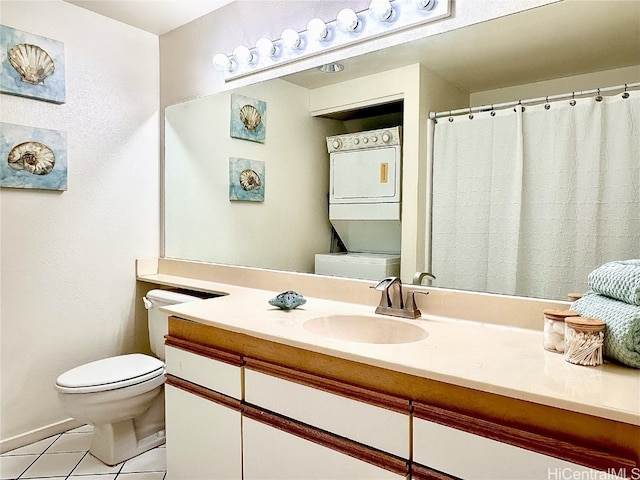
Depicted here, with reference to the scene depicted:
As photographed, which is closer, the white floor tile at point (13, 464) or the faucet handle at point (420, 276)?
the faucet handle at point (420, 276)

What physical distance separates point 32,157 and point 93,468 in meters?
1.43

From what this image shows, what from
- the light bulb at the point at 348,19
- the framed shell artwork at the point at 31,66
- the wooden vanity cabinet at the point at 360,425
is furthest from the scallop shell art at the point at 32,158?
the light bulb at the point at 348,19

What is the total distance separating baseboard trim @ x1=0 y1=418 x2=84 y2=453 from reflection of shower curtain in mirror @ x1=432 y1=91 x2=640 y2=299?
202 cm

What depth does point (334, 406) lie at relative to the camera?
1088 millimetres

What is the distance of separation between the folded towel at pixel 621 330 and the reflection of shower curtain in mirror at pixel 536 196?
30 centimetres

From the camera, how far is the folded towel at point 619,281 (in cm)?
90

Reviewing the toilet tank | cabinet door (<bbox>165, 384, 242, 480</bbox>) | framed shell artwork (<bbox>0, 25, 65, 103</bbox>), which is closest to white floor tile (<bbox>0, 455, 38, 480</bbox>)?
the toilet tank

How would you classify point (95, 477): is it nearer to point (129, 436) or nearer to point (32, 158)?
point (129, 436)

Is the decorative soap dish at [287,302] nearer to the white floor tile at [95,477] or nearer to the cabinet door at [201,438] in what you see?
the cabinet door at [201,438]

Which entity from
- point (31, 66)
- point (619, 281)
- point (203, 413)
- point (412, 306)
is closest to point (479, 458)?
point (619, 281)

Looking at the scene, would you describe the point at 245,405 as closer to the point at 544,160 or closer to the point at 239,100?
the point at 544,160

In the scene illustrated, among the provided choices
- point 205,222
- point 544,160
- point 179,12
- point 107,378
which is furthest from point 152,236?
point 544,160

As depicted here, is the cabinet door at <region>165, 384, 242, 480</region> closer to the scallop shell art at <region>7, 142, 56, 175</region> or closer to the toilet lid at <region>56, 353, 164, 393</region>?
the toilet lid at <region>56, 353, 164, 393</region>

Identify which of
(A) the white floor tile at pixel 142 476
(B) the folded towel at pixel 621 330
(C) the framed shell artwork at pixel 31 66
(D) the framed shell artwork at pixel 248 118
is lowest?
(A) the white floor tile at pixel 142 476
